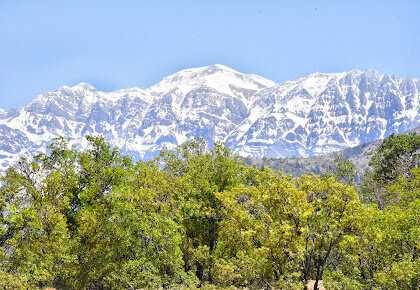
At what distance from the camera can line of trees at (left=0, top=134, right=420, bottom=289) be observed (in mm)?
43594

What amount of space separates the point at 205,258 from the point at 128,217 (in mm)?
13693

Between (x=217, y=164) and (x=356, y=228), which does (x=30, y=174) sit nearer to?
(x=217, y=164)

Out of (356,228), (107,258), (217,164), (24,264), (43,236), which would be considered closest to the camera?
(356,228)

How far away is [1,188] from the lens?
51438 millimetres

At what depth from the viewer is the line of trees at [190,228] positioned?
43.6 meters

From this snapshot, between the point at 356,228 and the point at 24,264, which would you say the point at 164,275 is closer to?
the point at 24,264

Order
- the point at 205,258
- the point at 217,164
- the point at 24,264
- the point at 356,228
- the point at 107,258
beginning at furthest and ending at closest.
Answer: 1. the point at 217,164
2. the point at 205,258
3. the point at 107,258
4. the point at 24,264
5. the point at 356,228

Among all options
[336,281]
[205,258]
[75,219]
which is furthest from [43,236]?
A: [336,281]

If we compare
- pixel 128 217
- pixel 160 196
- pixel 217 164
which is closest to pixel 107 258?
pixel 128 217

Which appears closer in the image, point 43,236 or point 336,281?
point 336,281

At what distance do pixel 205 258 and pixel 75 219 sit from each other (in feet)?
52.1

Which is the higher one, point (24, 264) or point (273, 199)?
point (273, 199)

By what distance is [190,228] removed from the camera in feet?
220

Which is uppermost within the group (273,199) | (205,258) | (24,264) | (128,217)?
(273,199)
